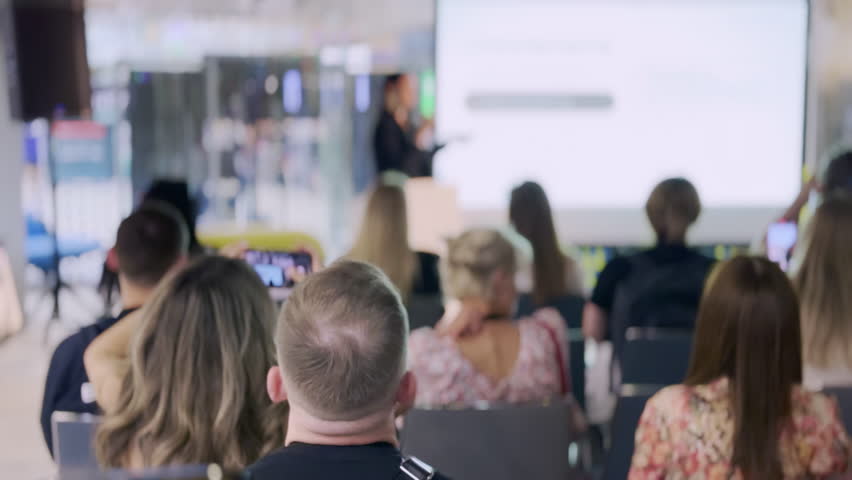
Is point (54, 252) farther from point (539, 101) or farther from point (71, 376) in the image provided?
point (71, 376)

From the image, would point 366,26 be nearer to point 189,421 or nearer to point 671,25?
point 671,25

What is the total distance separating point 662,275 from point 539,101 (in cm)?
306

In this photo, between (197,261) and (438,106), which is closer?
(197,261)

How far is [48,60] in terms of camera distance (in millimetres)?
7375

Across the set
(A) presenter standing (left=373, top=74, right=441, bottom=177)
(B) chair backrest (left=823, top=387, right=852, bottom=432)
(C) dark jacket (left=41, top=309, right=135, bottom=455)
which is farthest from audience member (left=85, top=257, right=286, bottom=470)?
(A) presenter standing (left=373, top=74, right=441, bottom=177)

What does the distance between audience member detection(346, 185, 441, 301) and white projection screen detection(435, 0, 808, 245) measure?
252 centimetres

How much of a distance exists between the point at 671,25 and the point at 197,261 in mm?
5341

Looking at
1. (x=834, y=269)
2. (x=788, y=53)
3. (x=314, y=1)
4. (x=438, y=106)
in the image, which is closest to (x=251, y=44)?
(x=314, y=1)

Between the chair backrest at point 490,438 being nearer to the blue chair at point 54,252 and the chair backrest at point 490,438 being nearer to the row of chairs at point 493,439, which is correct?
the row of chairs at point 493,439

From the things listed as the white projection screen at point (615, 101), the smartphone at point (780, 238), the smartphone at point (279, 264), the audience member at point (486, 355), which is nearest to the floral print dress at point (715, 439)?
the audience member at point (486, 355)

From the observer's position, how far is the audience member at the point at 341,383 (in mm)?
1352

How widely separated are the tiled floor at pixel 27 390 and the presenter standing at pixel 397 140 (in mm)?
2556

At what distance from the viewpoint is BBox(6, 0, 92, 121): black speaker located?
7.29 m

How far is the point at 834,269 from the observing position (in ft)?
11.1
